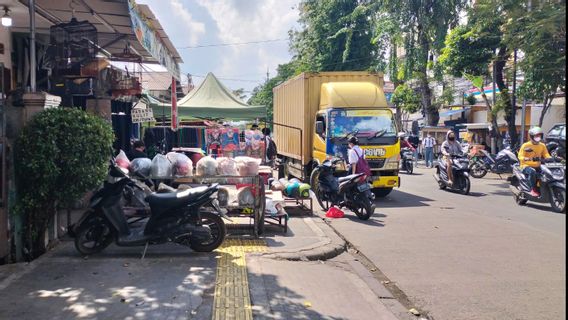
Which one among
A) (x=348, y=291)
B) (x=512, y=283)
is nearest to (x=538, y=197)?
(x=512, y=283)

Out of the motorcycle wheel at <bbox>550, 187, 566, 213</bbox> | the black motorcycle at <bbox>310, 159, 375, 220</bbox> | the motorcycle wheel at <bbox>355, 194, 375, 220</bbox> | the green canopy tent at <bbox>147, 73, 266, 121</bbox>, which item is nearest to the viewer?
the motorcycle wheel at <bbox>355, 194, 375, 220</bbox>

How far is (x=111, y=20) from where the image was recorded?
319 inches

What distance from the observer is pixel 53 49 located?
7953 mm

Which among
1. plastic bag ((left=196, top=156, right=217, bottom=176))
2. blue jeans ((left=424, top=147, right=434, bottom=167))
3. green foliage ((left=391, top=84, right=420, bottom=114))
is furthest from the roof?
green foliage ((left=391, top=84, right=420, bottom=114))

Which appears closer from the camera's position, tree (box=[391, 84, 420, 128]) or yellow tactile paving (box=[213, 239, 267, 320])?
yellow tactile paving (box=[213, 239, 267, 320])

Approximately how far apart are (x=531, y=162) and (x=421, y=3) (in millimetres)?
13372

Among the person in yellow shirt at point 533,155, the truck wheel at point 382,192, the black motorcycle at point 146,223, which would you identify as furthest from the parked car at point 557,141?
the black motorcycle at point 146,223

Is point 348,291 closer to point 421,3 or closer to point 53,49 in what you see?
point 53,49

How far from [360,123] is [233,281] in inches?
318

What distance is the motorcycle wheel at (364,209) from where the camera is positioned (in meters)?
10.1

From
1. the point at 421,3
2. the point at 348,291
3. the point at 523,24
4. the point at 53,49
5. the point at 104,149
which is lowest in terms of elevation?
the point at 348,291

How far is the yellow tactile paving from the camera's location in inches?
181

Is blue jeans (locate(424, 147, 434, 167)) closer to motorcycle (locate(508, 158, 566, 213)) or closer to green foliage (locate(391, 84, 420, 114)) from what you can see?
green foliage (locate(391, 84, 420, 114))

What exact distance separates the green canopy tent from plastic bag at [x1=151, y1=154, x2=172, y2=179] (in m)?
6.04
